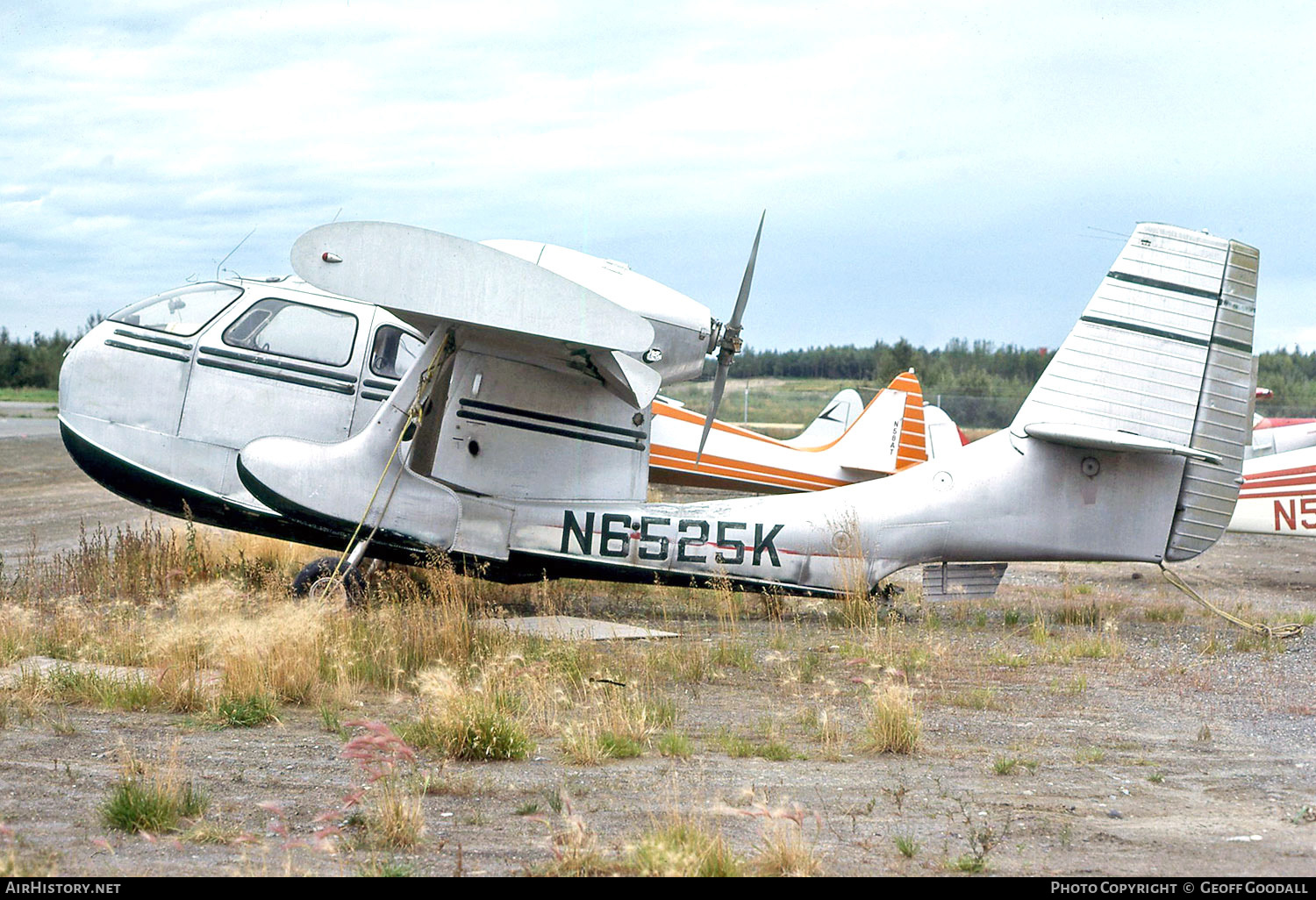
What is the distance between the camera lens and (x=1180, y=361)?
10414 mm

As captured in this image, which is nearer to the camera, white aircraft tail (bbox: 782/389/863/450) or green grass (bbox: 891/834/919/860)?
green grass (bbox: 891/834/919/860)

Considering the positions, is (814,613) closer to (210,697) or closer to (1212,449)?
(1212,449)

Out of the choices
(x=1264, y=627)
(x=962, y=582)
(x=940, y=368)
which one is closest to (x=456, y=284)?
(x=962, y=582)

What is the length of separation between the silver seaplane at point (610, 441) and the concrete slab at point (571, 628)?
0.47 meters

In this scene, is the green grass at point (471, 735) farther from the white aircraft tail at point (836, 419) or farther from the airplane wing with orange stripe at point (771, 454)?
the white aircraft tail at point (836, 419)

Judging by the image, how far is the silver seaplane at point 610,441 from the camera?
1023 centimetres

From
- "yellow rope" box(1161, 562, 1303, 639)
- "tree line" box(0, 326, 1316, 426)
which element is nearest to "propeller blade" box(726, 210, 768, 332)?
"yellow rope" box(1161, 562, 1303, 639)

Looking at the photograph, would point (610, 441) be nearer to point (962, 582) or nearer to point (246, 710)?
point (962, 582)

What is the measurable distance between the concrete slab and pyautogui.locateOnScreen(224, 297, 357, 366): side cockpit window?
2.98 m

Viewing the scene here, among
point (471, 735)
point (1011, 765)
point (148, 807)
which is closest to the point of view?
point (148, 807)

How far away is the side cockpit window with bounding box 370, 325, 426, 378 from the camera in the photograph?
11000 mm

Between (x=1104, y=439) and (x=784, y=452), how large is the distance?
371 cm

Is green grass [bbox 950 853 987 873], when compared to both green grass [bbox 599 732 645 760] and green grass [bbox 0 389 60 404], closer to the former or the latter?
green grass [bbox 599 732 645 760]
